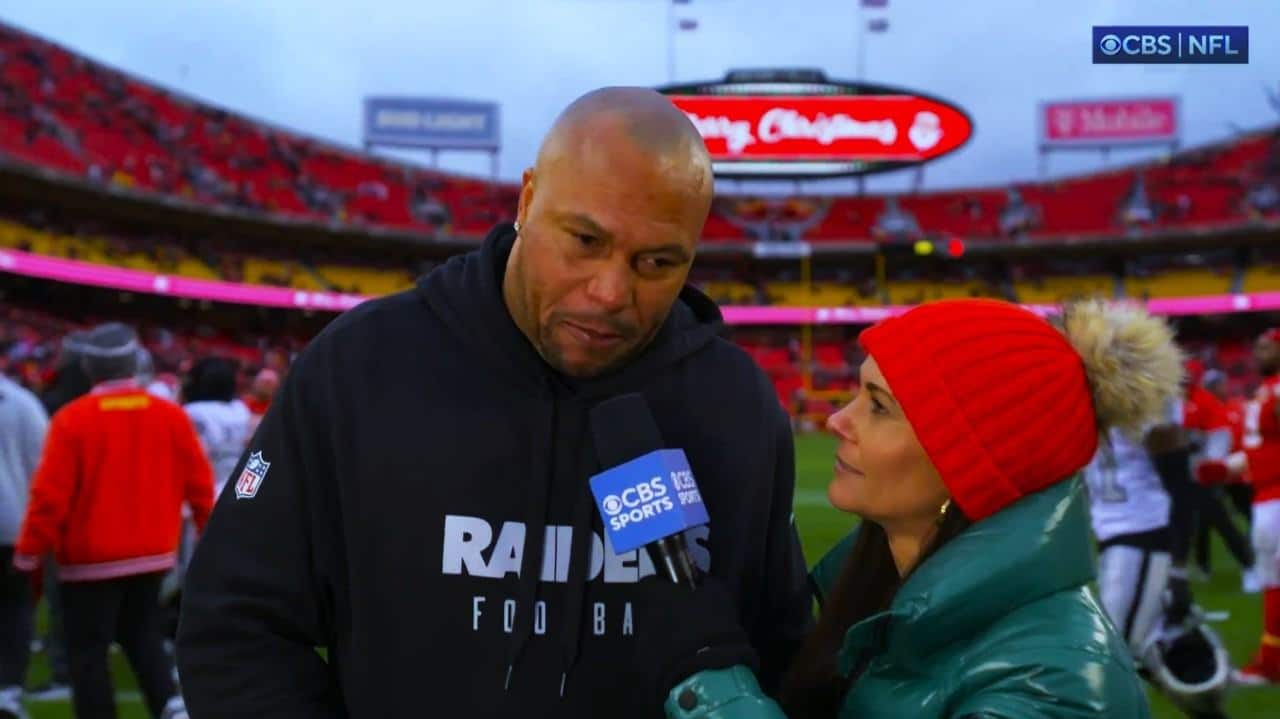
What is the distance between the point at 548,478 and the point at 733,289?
4464cm

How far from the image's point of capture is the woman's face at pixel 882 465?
5.81 feet

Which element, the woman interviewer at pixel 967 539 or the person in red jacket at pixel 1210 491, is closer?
the woman interviewer at pixel 967 539

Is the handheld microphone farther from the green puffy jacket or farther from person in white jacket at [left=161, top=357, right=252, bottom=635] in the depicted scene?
person in white jacket at [left=161, top=357, right=252, bottom=635]

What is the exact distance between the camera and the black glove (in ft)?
4.82

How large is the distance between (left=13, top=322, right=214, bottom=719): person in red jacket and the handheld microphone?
363cm

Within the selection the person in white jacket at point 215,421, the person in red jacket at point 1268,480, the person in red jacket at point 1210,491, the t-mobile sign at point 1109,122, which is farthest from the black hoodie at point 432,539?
the t-mobile sign at point 1109,122

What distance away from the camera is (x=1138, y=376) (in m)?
1.80

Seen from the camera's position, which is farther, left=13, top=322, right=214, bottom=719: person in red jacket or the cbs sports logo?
left=13, top=322, right=214, bottom=719: person in red jacket

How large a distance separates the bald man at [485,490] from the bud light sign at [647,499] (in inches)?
4.5

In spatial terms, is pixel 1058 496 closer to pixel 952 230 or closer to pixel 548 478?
pixel 548 478

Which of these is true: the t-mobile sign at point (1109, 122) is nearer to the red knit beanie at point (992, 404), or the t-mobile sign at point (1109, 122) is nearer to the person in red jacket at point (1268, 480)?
the person in red jacket at point (1268, 480)

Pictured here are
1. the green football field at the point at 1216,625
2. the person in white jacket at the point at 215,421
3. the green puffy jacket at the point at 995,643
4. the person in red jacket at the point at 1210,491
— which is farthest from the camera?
the person in red jacket at the point at 1210,491

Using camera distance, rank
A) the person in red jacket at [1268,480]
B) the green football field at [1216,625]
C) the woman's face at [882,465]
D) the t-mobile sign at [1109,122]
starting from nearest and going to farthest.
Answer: the woman's face at [882,465] → the green football field at [1216,625] → the person in red jacket at [1268,480] → the t-mobile sign at [1109,122]

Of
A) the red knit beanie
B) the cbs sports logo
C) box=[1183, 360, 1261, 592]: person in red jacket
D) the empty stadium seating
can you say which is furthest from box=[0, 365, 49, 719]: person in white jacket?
the empty stadium seating
